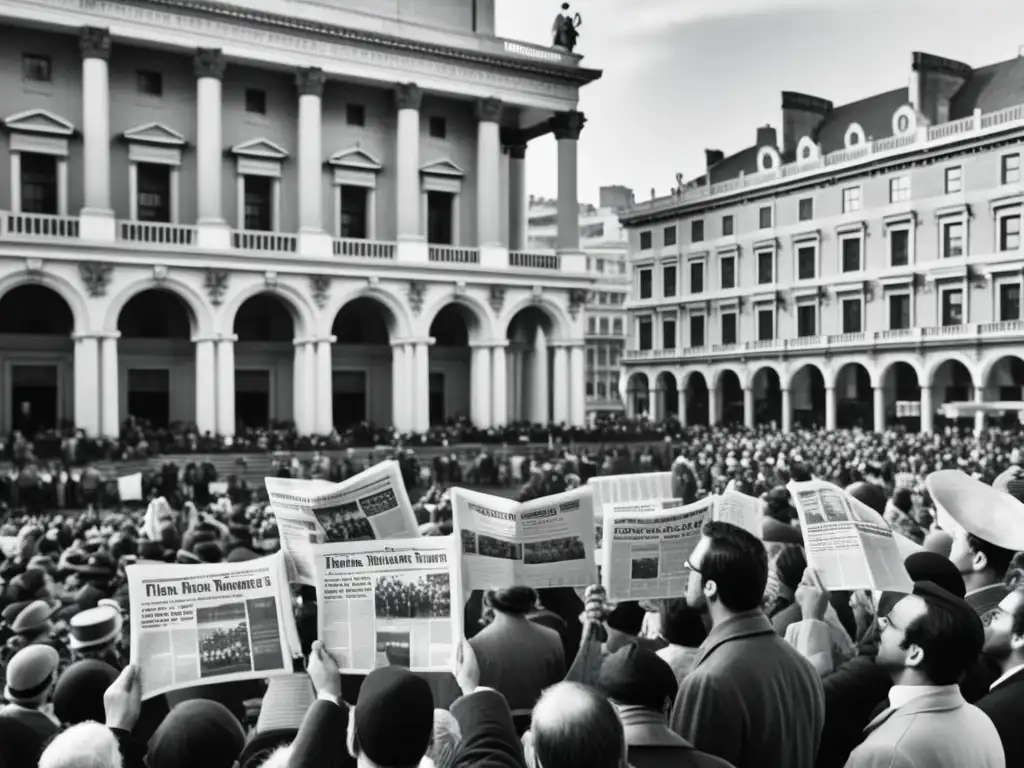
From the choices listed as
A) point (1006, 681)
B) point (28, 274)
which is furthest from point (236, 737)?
point (28, 274)

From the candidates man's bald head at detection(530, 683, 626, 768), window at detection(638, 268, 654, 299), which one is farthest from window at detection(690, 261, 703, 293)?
man's bald head at detection(530, 683, 626, 768)

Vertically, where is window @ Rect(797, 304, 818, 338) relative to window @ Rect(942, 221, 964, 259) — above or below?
below

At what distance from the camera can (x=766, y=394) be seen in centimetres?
6162

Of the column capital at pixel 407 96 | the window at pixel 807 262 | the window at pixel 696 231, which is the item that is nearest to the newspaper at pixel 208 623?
the column capital at pixel 407 96

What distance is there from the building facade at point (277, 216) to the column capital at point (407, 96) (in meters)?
0.09

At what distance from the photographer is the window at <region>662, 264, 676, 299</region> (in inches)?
2584

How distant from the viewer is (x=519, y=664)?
211 inches

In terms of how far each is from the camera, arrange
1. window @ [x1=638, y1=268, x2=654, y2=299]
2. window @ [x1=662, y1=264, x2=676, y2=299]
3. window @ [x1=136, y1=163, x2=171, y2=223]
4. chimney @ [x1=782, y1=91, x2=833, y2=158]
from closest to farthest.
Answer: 1. window @ [x1=136, y1=163, x2=171, y2=223]
2. chimney @ [x1=782, y1=91, x2=833, y2=158]
3. window @ [x1=662, y1=264, x2=676, y2=299]
4. window @ [x1=638, y1=268, x2=654, y2=299]

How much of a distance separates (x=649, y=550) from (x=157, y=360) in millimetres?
37533

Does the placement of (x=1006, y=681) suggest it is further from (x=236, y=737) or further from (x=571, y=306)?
(x=571, y=306)

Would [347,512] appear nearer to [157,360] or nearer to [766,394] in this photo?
[157,360]

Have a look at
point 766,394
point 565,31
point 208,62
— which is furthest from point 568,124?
point 766,394

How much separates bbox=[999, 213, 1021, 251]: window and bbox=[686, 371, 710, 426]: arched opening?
19940 mm

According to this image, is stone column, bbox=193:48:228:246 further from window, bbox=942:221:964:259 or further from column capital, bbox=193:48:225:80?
window, bbox=942:221:964:259
